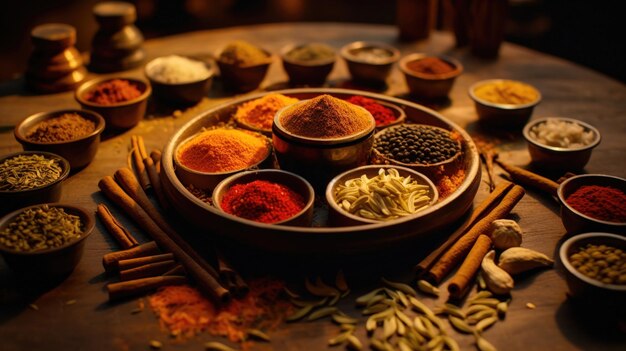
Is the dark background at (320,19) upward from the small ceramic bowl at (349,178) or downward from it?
downward

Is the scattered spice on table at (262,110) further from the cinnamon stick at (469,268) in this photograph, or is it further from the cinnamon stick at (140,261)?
the cinnamon stick at (469,268)

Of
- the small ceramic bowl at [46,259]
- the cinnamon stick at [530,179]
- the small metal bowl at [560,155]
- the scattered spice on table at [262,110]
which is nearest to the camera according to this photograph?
the small ceramic bowl at [46,259]

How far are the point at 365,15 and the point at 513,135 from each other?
5800 mm

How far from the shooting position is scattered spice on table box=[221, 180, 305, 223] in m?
2.39

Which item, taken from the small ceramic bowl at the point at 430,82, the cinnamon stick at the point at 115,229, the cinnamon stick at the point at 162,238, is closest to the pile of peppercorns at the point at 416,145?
the small ceramic bowl at the point at 430,82

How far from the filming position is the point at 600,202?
2.50m

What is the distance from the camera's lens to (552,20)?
8086 millimetres

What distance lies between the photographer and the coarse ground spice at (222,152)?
2.77m

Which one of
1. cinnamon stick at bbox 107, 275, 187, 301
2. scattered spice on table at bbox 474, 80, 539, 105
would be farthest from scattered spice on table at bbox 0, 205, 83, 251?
scattered spice on table at bbox 474, 80, 539, 105

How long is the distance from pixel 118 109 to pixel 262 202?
155 centimetres

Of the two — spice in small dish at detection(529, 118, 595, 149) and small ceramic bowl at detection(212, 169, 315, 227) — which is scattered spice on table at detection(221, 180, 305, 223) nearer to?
small ceramic bowl at detection(212, 169, 315, 227)

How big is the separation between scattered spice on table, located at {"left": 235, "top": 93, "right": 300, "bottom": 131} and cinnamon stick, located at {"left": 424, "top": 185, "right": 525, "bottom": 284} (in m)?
1.29

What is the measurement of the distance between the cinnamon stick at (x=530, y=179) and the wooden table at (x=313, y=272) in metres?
0.05

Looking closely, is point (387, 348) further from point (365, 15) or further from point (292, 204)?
point (365, 15)
